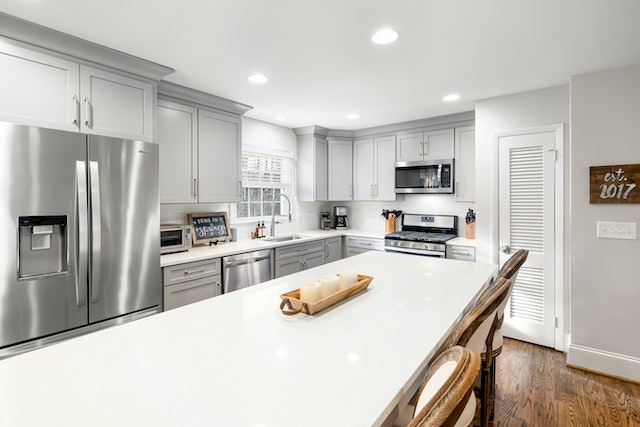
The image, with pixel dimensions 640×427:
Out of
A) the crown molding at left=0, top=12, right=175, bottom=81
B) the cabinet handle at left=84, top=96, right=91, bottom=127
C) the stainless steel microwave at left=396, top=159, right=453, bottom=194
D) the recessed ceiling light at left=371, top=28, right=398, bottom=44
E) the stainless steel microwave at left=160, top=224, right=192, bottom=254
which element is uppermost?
the recessed ceiling light at left=371, top=28, right=398, bottom=44

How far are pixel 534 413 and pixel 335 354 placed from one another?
203 centimetres

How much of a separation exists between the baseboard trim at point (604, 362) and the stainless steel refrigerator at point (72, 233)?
3.44m

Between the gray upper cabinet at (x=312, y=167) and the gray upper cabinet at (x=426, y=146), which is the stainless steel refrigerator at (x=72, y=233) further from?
the gray upper cabinet at (x=426, y=146)

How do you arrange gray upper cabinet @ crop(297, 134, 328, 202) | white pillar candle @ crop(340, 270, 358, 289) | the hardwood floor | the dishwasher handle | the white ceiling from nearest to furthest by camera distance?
white pillar candle @ crop(340, 270, 358, 289) < the white ceiling < the hardwood floor < the dishwasher handle < gray upper cabinet @ crop(297, 134, 328, 202)

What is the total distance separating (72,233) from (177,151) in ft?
4.03

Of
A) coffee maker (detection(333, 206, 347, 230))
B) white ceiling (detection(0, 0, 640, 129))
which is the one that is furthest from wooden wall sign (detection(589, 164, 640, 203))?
coffee maker (detection(333, 206, 347, 230))

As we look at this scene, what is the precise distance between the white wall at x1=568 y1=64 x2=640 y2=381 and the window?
3.23m

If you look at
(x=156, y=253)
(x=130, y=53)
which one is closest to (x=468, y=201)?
(x=156, y=253)

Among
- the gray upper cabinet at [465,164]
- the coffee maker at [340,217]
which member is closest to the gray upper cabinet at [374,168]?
the coffee maker at [340,217]

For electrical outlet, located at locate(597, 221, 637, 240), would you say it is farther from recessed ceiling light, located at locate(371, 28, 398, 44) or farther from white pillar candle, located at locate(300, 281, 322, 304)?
white pillar candle, located at locate(300, 281, 322, 304)

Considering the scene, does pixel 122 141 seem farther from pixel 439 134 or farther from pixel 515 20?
pixel 439 134

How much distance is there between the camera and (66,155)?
193 centimetres

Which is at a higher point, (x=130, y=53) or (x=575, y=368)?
(x=130, y=53)

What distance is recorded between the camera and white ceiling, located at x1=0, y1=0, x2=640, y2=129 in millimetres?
1730
